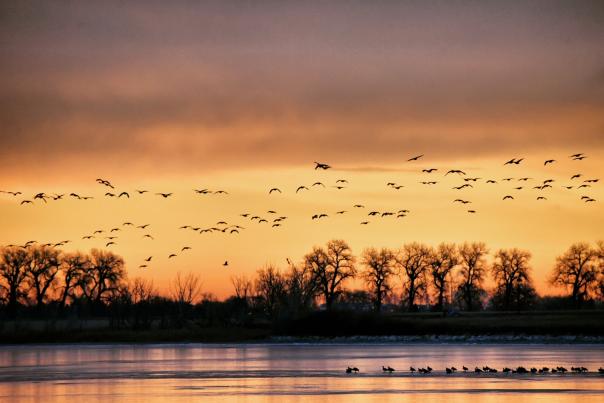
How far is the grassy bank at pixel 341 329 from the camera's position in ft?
331

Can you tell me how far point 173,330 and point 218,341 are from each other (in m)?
9.68

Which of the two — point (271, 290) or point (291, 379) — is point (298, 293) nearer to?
point (271, 290)

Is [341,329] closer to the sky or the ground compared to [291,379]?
closer to the sky

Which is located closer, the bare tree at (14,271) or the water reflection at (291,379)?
the water reflection at (291,379)

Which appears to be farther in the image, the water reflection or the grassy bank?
the grassy bank

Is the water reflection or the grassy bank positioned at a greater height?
the grassy bank

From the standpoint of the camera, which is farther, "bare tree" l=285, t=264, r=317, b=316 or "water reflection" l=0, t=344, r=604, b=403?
"bare tree" l=285, t=264, r=317, b=316

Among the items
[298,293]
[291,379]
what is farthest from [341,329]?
[291,379]

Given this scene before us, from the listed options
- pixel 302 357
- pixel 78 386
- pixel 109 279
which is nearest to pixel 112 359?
pixel 302 357

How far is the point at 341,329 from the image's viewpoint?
342ft

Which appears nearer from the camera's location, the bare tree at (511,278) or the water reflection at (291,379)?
the water reflection at (291,379)

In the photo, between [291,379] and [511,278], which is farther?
[511,278]

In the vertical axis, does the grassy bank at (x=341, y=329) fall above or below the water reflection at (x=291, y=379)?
above

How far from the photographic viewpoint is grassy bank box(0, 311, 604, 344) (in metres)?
101
